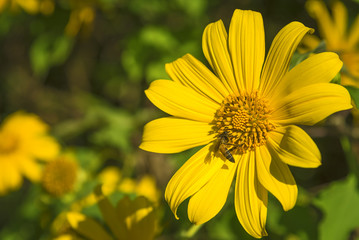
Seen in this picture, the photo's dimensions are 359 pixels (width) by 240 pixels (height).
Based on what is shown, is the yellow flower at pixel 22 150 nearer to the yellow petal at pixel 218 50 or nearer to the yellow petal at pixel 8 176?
the yellow petal at pixel 8 176

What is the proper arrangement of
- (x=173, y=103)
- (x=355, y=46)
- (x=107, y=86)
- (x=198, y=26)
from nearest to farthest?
(x=173, y=103) → (x=355, y=46) → (x=198, y=26) → (x=107, y=86)

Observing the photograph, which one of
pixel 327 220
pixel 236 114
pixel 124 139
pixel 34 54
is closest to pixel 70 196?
pixel 124 139

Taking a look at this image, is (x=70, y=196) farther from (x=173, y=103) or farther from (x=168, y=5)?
(x=168, y=5)

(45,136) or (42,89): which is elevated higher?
(42,89)

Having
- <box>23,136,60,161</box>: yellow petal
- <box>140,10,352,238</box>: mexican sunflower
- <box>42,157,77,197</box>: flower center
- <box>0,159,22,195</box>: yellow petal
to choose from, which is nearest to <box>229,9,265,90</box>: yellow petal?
<box>140,10,352,238</box>: mexican sunflower

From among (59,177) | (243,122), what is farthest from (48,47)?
(243,122)
